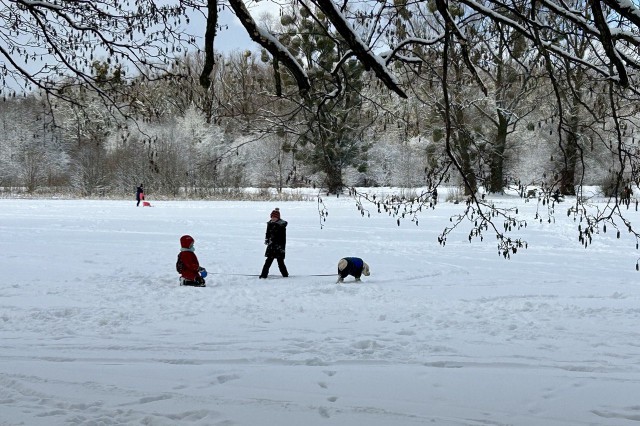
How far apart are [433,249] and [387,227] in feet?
18.8

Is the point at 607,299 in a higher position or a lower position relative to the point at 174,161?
lower

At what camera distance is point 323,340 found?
7941mm

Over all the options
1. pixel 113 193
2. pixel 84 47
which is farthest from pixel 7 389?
pixel 113 193

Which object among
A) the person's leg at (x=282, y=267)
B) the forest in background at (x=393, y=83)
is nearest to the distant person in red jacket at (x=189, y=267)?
the person's leg at (x=282, y=267)

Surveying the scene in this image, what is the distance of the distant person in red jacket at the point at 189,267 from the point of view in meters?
12.2

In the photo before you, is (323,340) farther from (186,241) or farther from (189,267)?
(186,241)

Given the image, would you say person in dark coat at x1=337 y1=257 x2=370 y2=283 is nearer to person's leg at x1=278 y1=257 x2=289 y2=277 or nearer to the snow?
the snow

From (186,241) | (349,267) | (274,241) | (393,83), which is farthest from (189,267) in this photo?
(393,83)

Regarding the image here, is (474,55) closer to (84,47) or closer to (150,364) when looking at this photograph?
(84,47)

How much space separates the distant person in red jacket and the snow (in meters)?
0.30

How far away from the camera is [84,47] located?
6043 millimetres

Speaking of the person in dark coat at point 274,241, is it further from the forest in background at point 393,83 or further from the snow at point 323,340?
the forest in background at point 393,83

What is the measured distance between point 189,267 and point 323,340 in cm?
501

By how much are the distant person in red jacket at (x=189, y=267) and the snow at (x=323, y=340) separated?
300 millimetres
